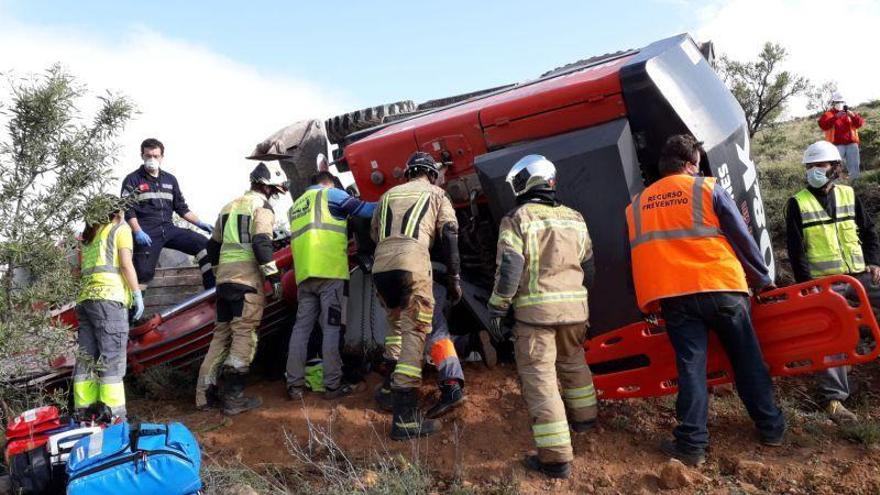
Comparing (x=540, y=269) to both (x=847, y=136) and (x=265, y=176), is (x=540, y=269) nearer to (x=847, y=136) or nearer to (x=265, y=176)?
(x=265, y=176)

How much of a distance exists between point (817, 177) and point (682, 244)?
5.42ft

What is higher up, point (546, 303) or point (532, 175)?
point (532, 175)

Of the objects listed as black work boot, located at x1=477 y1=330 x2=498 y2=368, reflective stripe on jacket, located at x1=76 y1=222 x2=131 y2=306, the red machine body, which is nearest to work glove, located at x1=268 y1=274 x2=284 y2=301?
the red machine body

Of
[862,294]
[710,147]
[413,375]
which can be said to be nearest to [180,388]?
[413,375]

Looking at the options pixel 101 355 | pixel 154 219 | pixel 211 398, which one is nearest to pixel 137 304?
pixel 101 355

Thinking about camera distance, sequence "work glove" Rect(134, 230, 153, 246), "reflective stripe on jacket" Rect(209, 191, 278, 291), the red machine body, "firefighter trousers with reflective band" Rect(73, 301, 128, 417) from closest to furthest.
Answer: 1. the red machine body
2. "firefighter trousers with reflective band" Rect(73, 301, 128, 417)
3. "reflective stripe on jacket" Rect(209, 191, 278, 291)
4. "work glove" Rect(134, 230, 153, 246)

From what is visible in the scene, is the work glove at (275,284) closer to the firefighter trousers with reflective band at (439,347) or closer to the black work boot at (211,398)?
the black work boot at (211,398)

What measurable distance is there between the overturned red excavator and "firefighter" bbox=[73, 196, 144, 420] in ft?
1.81

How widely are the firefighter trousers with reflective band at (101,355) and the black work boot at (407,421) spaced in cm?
209

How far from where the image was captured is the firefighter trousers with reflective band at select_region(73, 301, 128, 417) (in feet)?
15.6

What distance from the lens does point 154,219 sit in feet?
20.5

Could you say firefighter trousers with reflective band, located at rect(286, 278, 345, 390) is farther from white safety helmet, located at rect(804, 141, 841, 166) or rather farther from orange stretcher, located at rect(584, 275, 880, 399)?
white safety helmet, located at rect(804, 141, 841, 166)

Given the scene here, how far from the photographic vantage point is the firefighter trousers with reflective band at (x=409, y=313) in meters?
4.13

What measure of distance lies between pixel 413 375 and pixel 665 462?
149 cm
